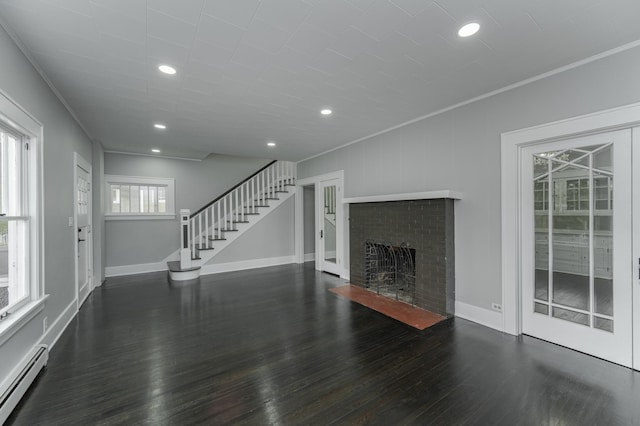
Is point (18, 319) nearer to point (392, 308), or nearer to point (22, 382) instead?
point (22, 382)

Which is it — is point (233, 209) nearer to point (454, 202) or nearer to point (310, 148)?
point (310, 148)

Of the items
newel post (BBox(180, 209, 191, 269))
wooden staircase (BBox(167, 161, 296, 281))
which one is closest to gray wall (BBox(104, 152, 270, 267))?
wooden staircase (BBox(167, 161, 296, 281))

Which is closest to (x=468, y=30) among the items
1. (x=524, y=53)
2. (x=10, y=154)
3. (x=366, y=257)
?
(x=524, y=53)

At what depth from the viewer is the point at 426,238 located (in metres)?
3.81

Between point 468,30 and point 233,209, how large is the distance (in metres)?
6.29

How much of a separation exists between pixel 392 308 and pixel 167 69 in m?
3.98

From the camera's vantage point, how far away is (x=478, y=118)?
11.2ft

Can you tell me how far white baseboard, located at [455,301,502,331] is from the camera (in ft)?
10.6

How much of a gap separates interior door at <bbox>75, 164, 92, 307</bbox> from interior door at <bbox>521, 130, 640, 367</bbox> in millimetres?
5975

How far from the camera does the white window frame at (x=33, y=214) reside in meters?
2.31

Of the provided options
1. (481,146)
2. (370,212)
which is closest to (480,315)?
(481,146)

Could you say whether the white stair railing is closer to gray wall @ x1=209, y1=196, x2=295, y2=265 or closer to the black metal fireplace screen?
gray wall @ x1=209, y1=196, x2=295, y2=265

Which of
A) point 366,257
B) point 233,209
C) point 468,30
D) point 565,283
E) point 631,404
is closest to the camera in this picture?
point 631,404

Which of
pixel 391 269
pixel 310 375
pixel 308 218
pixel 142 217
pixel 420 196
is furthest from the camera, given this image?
pixel 308 218
